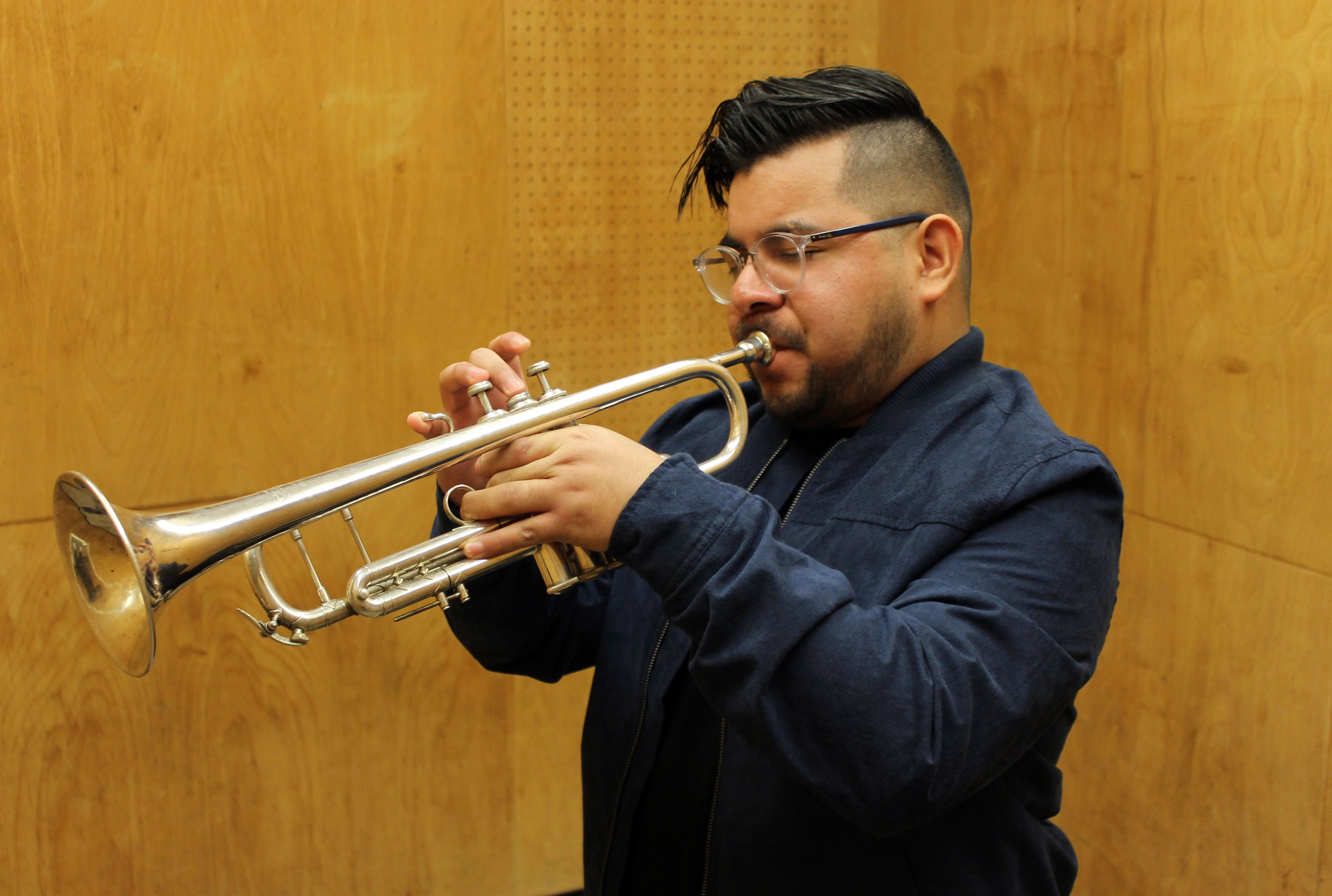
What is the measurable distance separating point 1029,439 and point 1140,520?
3.65ft

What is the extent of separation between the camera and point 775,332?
1.37 meters

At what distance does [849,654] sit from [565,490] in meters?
0.33

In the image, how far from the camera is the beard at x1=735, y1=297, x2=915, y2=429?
1350 mm

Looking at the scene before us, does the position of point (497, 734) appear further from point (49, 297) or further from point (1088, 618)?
point (1088, 618)

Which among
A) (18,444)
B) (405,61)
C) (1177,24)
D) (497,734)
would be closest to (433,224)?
(405,61)

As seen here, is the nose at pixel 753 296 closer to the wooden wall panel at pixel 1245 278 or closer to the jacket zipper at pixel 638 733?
the jacket zipper at pixel 638 733

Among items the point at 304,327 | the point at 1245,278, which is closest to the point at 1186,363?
the point at 1245,278

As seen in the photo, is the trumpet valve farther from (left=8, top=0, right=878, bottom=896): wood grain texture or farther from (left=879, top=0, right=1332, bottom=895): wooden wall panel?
(left=879, top=0, right=1332, bottom=895): wooden wall panel

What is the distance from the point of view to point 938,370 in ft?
4.50

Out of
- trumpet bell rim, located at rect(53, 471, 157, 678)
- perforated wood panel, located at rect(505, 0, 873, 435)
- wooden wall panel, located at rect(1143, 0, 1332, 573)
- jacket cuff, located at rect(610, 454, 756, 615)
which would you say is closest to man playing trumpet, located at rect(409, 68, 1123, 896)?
jacket cuff, located at rect(610, 454, 756, 615)

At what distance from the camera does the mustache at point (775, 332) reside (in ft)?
4.45

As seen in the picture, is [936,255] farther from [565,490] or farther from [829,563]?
[565,490]

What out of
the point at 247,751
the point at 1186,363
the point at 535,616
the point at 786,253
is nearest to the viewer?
the point at 786,253

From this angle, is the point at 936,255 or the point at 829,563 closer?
the point at 829,563
